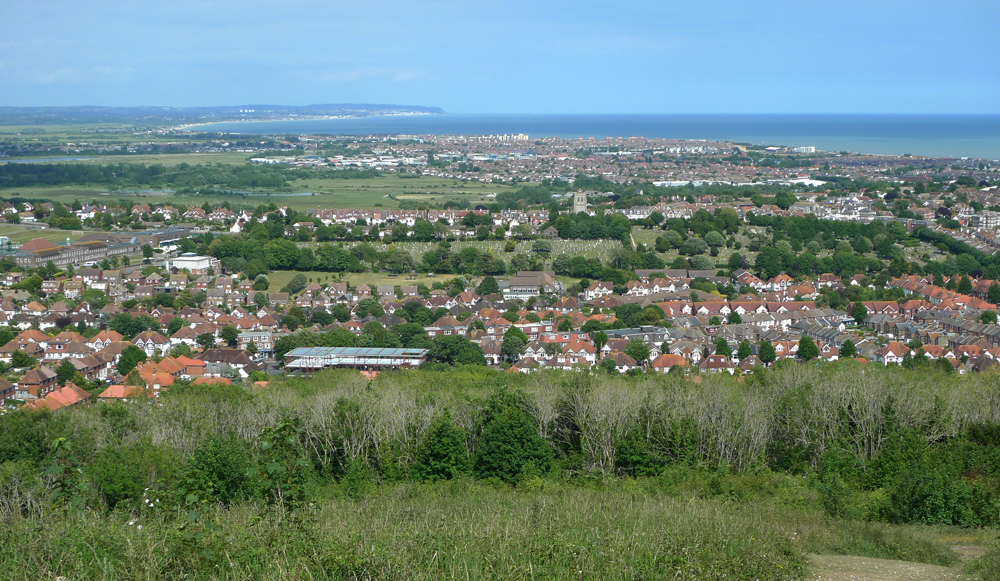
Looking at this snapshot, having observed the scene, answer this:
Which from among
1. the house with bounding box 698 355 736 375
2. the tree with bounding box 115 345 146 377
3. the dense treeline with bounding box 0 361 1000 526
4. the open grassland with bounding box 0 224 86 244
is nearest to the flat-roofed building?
the tree with bounding box 115 345 146 377

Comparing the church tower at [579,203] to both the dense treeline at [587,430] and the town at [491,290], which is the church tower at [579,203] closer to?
the town at [491,290]

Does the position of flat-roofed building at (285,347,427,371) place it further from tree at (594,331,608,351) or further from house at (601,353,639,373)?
house at (601,353,639,373)

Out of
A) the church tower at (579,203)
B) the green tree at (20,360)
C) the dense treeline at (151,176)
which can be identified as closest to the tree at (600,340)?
the green tree at (20,360)

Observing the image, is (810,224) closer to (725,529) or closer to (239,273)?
(239,273)

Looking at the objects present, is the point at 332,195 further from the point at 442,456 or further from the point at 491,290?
the point at 442,456

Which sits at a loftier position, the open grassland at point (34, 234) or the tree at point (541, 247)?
the tree at point (541, 247)

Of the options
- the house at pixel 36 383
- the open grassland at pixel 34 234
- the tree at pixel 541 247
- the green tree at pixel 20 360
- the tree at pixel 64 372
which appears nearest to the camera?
the house at pixel 36 383
